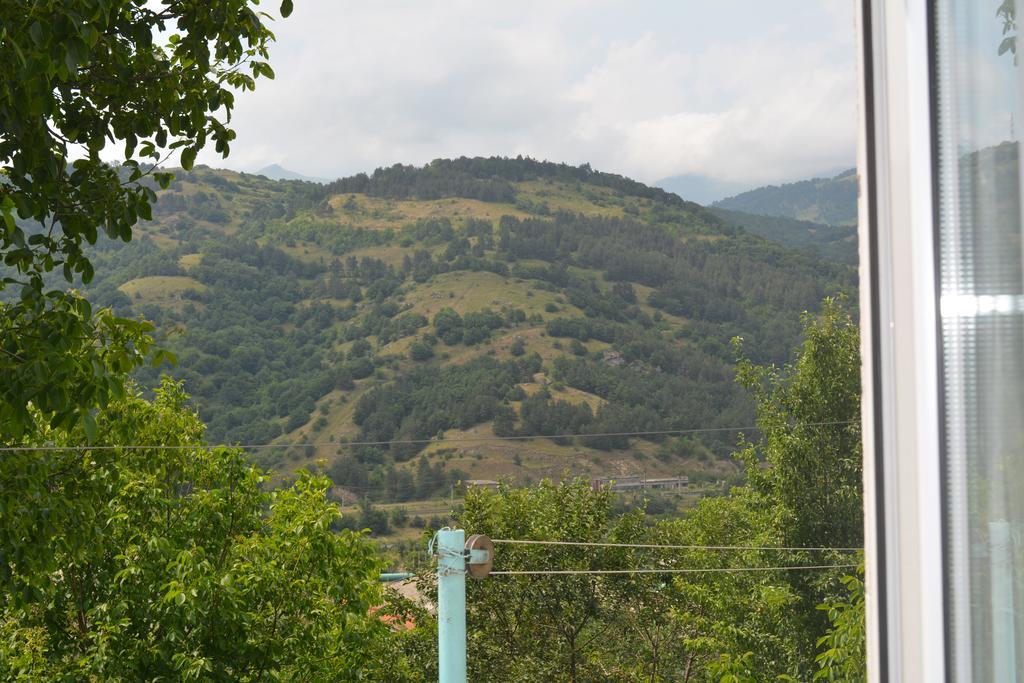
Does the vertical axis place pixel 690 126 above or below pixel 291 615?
above

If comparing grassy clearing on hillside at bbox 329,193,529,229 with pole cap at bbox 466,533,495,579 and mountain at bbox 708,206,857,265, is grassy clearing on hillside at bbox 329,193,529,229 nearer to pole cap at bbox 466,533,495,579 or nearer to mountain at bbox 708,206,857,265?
mountain at bbox 708,206,857,265

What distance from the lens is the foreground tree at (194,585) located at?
4.43 meters

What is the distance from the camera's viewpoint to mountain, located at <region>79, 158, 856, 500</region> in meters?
21.2

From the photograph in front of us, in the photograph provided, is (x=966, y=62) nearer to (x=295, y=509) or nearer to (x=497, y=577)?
(x=295, y=509)

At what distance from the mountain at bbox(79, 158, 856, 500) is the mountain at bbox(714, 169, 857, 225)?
4.59 feet

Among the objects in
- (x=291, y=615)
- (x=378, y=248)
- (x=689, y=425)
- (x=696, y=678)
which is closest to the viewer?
(x=291, y=615)

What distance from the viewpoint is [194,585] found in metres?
4.07

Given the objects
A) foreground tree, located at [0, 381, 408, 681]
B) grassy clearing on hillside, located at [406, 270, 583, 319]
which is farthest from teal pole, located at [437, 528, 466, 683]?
grassy clearing on hillside, located at [406, 270, 583, 319]

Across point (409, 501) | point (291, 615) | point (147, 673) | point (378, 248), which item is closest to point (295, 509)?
point (291, 615)

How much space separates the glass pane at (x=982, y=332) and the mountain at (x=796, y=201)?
21997 mm

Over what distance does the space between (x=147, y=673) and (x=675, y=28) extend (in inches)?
2144

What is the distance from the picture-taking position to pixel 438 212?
3650 cm

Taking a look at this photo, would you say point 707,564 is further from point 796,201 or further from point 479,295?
point 796,201

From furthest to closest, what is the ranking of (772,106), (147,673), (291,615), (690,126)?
1. (690,126)
2. (772,106)
3. (291,615)
4. (147,673)
